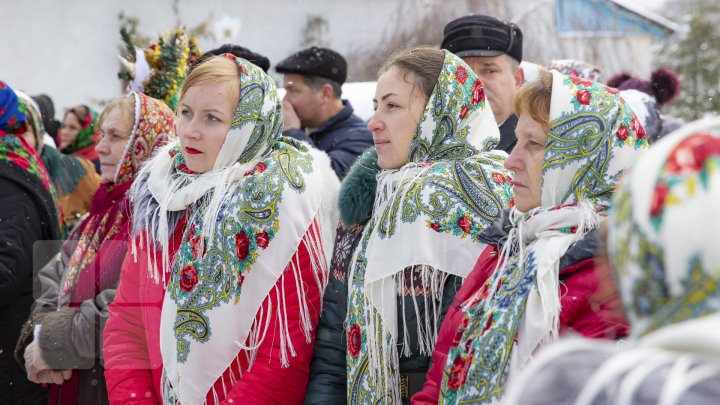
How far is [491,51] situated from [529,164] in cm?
202

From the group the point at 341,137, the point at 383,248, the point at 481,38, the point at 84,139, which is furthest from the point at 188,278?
the point at 84,139

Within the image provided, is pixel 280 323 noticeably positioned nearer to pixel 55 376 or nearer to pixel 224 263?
pixel 224 263

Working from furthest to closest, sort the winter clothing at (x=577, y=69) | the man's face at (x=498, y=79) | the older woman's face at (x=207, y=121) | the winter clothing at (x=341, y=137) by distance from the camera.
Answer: the winter clothing at (x=341, y=137)
the winter clothing at (x=577, y=69)
the man's face at (x=498, y=79)
the older woman's face at (x=207, y=121)

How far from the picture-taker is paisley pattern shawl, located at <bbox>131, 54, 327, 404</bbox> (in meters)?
3.47

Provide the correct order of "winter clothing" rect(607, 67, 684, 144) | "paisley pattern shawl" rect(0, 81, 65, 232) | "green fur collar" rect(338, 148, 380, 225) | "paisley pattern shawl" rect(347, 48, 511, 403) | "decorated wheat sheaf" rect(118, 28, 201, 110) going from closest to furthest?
"paisley pattern shawl" rect(347, 48, 511, 403) < "green fur collar" rect(338, 148, 380, 225) < "paisley pattern shawl" rect(0, 81, 65, 232) < "decorated wheat sheaf" rect(118, 28, 201, 110) < "winter clothing" rect(607, 67, 684, 144)

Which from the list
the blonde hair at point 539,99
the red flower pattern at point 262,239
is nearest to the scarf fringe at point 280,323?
the red flower pattern at point 262,239

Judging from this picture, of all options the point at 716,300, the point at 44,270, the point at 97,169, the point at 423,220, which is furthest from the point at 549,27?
the point at 716,300

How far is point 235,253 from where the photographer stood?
3.49 m

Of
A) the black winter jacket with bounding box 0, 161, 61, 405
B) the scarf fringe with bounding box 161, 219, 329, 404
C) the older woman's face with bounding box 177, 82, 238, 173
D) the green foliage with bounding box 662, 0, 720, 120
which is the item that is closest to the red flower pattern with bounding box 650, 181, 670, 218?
the scarf fringe with bounding box 161, 219, 329, 404

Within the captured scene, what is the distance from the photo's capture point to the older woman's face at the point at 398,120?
3.36 m

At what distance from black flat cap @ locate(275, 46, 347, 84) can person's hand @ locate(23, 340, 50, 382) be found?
261 cm

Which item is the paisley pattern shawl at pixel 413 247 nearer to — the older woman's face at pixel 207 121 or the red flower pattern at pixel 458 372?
the red flower pattern at pixel 458 372

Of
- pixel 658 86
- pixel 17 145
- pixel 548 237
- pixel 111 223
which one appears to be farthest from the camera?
pixel 658 86

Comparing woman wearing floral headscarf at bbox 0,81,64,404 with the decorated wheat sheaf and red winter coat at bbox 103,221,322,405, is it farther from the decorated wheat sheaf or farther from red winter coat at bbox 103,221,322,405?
red winter coat at bbox 103,221,322,405
